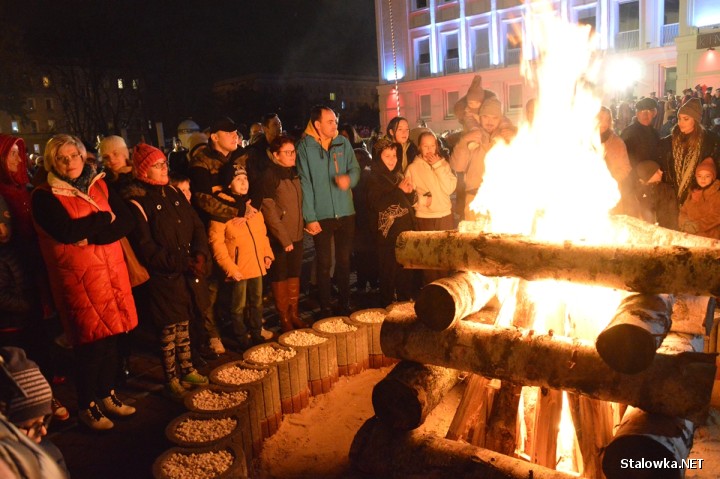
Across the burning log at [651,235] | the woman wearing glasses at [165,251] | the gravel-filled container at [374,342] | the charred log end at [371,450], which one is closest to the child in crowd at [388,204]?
the gravel-filled container at [374,342]

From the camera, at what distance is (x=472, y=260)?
12.4 ft

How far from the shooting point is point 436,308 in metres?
3.68

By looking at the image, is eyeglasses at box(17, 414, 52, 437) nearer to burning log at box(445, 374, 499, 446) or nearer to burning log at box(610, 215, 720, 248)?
burning log at box(445, 374, 499, 446)

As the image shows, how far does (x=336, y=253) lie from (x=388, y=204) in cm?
98

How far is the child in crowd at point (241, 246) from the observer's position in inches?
235

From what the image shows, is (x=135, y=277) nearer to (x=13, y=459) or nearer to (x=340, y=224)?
(x=340, y=224)

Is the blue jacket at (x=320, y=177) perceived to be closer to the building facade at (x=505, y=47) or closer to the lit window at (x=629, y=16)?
the building facade at (x=505, y=47)

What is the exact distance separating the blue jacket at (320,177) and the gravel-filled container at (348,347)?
1.64 m

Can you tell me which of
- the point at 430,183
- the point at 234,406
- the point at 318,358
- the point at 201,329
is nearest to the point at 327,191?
the point at 430,183

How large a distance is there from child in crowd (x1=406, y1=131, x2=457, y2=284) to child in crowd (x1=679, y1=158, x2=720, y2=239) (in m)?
2.98

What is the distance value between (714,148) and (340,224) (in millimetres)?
4955

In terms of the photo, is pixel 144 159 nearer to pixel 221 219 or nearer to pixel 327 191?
pixel 221 219

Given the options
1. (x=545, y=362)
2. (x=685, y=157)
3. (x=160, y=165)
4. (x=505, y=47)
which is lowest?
(x=545, y=362)

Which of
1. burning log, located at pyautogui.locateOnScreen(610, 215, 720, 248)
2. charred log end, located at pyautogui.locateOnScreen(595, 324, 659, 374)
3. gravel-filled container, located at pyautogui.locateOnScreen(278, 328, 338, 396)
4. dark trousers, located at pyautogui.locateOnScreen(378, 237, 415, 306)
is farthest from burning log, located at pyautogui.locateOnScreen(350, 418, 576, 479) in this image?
dark trousers, located at pyautogui.locateOnScreen(378, 237, 415, 306)
